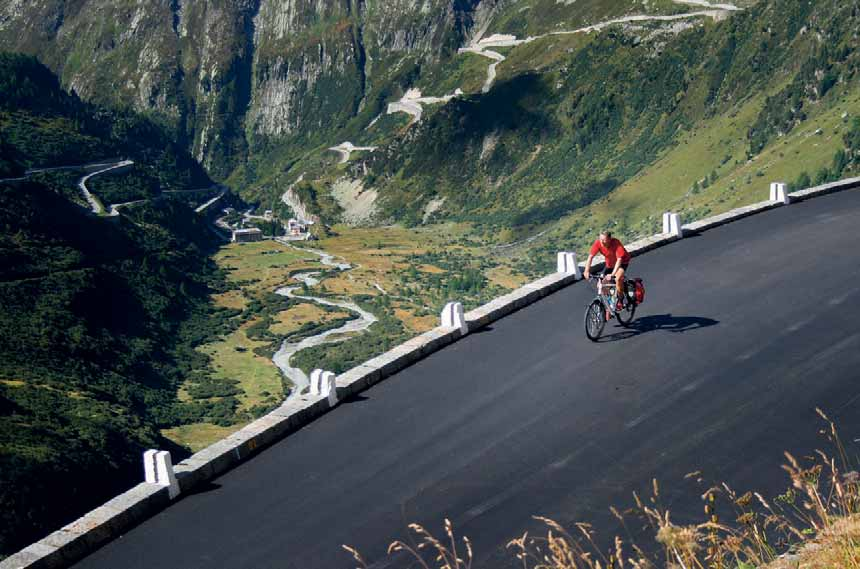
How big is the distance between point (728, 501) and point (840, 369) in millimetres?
5082

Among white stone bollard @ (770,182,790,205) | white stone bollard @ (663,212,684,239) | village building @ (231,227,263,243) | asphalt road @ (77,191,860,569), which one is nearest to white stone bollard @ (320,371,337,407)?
asphalt road @ (77,191,860,569)

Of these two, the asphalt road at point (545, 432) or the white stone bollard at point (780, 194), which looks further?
the white stone bollard at point (780, 194)

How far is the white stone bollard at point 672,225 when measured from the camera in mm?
27022

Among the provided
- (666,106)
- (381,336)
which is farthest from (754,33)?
(381,336)

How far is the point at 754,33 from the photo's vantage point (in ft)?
521

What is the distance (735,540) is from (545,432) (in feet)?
25.4

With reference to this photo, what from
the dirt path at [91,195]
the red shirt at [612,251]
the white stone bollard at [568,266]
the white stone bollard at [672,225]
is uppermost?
the red shirt at [612,251]

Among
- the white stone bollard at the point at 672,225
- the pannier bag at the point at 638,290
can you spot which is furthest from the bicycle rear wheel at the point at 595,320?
the white stone bollard at the point at 672,225

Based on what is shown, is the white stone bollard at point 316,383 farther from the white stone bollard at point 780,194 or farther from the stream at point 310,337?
the stream at point 310,337

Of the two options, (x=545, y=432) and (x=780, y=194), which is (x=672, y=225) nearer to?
(x=780, y=194)

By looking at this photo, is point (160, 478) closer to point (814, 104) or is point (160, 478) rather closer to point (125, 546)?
point (125, 546)

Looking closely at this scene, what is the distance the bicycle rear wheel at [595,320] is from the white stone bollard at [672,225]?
7.97 m

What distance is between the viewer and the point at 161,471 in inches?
575

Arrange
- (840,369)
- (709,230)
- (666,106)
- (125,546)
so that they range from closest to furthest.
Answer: (125,546) < (840,369) < (709,230) < (666,106)
